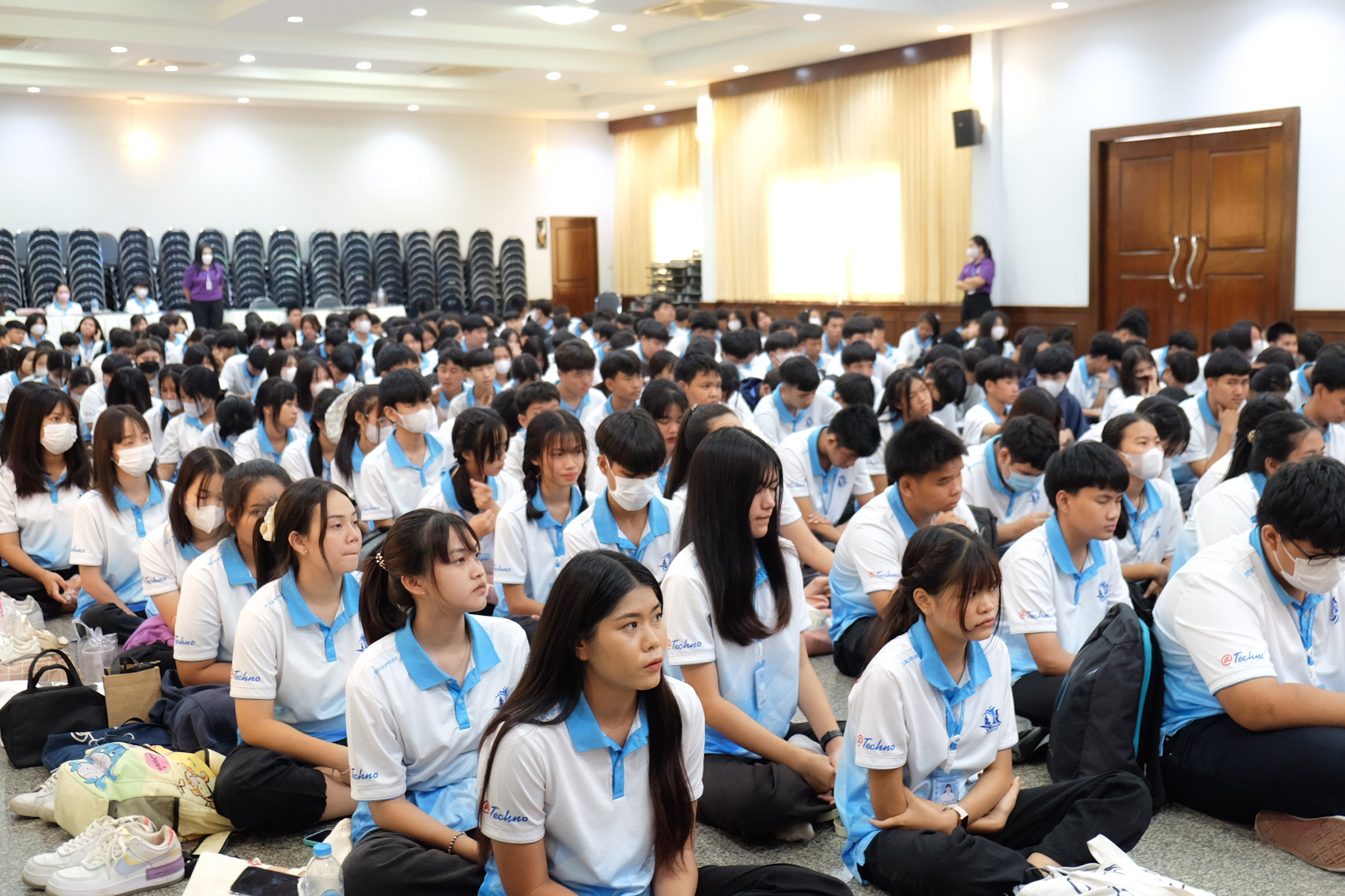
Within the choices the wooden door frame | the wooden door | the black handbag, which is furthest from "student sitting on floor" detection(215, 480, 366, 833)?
the wooden door

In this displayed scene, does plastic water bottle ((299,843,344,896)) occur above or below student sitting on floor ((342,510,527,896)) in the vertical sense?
below

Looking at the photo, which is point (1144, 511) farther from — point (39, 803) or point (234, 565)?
point (39, 803)

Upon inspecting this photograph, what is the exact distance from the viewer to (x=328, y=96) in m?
17.7

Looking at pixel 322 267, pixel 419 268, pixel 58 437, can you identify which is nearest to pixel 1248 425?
pixel 58 437

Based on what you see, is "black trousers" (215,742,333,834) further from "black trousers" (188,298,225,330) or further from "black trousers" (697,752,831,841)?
"black trousers" (188,298,225,330)

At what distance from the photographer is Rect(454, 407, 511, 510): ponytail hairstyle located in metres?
4.46

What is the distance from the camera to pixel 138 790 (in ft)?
10.1

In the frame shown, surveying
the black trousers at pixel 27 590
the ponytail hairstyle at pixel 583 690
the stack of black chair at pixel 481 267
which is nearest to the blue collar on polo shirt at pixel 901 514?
the ponytail hairstyle at pixel 583 690

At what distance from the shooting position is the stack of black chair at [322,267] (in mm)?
18406

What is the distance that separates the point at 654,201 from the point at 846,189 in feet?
17.6

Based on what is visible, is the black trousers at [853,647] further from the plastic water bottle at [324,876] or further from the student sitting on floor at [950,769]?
the plastic water bottle at [324,876]

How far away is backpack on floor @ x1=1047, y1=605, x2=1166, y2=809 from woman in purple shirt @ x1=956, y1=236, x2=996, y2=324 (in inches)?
399

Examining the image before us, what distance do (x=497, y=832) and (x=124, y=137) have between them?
715 inches

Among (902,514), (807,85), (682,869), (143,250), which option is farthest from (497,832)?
(143,250)
